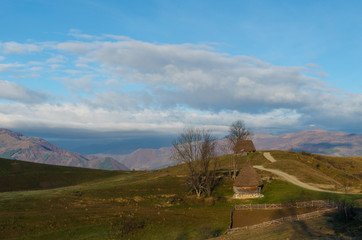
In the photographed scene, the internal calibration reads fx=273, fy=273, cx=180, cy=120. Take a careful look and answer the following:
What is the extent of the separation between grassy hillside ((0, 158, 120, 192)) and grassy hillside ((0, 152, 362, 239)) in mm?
22904

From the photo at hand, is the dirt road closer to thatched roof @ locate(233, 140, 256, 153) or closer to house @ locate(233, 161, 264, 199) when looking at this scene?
thatched roof @ locate(233, 140, 256, 153)

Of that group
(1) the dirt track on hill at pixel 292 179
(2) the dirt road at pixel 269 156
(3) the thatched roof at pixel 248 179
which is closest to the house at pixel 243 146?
(2) the dirt road at pixel 269 156

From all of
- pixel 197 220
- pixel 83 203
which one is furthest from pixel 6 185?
pixel 197 220

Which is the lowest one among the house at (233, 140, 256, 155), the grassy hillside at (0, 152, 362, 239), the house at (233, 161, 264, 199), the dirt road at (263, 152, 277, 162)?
the grassy hillside at (0, 152, 362, 239)

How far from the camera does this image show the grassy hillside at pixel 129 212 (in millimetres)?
36500

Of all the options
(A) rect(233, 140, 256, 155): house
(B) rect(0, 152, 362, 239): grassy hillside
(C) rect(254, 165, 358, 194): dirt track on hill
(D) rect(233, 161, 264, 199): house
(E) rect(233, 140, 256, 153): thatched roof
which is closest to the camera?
(B) rect(0, 152, 362, 239): grassy hillside

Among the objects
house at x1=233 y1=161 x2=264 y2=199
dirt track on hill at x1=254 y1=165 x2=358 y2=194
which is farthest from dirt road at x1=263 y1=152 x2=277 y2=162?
house at x1=233 y1=161 x2=264 y2=199

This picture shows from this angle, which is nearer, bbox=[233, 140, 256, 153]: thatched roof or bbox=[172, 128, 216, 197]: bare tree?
bbox=[172, 128, 216, 197]: bare tree

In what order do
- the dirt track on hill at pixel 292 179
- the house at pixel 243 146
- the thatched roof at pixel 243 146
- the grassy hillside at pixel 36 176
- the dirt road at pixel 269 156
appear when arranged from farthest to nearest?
the dirt road at pixel 269 156 < the house at pixel 243 146 < the thatched roof at pixel 243 146 < the grassy hillside at pixel 36 176 < the dirt track on hill at pixel 292 179

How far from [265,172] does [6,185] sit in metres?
71.7

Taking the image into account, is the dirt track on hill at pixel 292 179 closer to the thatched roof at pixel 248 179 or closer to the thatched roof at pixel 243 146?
the thatched roof at pixel 248 179

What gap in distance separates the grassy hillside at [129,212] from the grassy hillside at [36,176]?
2290cm

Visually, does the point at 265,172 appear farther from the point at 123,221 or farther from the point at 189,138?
the point at 123,221

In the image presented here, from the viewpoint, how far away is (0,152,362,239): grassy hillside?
36.5 metres
